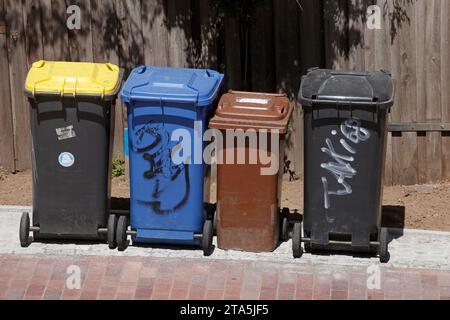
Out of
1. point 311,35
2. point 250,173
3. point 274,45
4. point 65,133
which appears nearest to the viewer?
point 250,173

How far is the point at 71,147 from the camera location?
894 centimetres

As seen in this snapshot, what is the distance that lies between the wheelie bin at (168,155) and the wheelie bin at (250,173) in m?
0.16

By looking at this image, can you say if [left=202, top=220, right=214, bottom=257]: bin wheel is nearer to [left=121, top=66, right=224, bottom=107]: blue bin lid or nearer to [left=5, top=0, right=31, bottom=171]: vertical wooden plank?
[left=121, top=66, right=224, bottom=107]: blue bin lid

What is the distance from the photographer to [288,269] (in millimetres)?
8750

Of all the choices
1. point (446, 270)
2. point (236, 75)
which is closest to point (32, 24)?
point (236, 75)

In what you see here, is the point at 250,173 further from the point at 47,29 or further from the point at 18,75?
the point at 18,75

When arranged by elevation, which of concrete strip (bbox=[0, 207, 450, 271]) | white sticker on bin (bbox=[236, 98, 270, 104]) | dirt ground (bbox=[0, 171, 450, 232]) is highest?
white sticker on bin (bbox=[236, 98, 270, 104])

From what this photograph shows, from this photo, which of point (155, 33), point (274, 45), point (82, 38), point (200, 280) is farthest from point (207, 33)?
point (200, 280)

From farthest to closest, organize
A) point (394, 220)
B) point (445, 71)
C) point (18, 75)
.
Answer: point (18, 75) < point (445, 71) < point (394, 220)

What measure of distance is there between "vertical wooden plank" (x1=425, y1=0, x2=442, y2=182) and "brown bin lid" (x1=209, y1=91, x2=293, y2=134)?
6.94ft

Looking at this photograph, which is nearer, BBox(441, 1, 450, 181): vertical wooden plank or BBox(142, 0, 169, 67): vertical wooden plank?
BBox(441, 1, 450, 181): vertical wooden plank

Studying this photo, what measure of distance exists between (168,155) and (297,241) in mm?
1251

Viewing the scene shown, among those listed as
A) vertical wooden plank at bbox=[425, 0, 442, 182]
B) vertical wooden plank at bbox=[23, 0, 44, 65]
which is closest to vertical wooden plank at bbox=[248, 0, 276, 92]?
vertical wooden plank at bbox=[425, 0, 442, 182]

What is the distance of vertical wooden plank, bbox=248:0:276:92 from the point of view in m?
10.7
